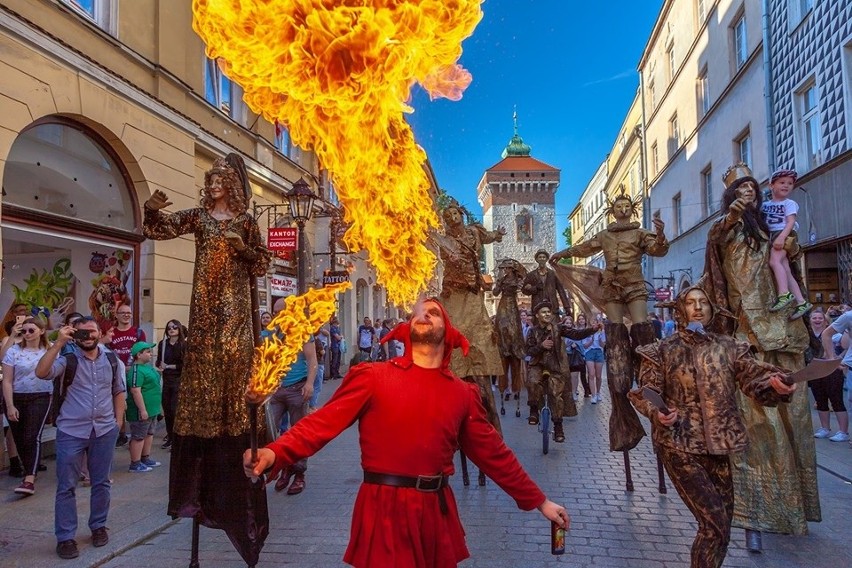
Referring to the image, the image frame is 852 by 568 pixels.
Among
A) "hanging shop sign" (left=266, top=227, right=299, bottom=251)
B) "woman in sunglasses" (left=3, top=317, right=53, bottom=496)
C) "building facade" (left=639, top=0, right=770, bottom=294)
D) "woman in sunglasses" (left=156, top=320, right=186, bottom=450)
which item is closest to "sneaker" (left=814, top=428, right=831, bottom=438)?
"woman in sunglasses" (left=156, top=320, right=186, bottom=450)

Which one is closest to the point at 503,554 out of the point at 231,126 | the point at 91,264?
the point at 91,264

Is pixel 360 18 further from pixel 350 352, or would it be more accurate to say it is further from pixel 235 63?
pixel 350 352

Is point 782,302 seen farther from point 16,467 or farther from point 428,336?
Answer: point 16,467

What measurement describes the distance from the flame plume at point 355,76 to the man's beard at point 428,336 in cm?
252

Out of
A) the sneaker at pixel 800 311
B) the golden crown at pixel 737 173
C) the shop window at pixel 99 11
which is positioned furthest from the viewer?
the shop window at pixel 99 11

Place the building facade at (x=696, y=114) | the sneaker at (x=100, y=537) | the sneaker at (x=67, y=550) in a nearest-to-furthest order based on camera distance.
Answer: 1. the sneaker at (x=67, y=550)
2. the sneaker at (x=100, y=537)
3. the building facade at (x=696, y=114)

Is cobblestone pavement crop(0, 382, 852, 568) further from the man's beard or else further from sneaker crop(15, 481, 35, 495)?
the man's beard

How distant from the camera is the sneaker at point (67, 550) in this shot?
4.58 meters

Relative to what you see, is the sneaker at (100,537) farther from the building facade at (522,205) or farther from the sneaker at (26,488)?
the building facade at (522,205)

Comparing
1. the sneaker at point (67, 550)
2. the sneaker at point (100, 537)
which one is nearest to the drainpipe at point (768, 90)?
the sneaker at point (100, 537)

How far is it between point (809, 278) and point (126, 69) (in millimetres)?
16260

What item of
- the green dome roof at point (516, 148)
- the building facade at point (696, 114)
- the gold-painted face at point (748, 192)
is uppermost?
the green dome roof at point (516, 148)

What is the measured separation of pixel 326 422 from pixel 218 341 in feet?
5.49

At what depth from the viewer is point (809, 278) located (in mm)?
15117
